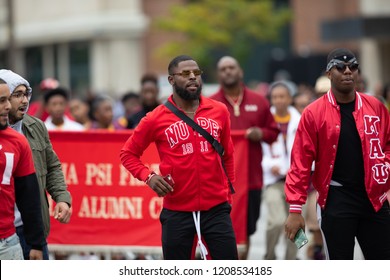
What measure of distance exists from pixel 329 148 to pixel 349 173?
233 millimetres

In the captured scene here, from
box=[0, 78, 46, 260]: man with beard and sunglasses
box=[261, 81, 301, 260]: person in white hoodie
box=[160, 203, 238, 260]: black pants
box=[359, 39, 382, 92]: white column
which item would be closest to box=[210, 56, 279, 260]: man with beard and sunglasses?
box=[261, 81, 301, 260]: person in white hoodie

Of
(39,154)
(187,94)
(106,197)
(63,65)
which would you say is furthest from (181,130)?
(63,65)

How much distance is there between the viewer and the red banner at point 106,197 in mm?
11148

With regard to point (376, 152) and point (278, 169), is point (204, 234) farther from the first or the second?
point (278, 169)

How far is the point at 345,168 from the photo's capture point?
7500mm

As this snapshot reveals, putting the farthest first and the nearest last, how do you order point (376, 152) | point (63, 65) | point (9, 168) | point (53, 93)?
1. point (63, 65)
2. point (53, 93)
3. point (376, 152)
4. point (9, 168)

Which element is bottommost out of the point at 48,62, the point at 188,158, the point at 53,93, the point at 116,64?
the point at 188,158

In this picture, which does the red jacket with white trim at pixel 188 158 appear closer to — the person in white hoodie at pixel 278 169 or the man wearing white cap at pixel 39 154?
the man wearing white cap at pixel 39 154

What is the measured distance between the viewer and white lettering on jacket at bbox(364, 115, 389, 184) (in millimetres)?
7430

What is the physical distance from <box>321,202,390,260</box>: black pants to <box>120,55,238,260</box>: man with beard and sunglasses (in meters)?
0.80

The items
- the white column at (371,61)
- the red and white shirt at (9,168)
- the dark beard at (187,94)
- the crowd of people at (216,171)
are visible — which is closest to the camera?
the red and white shirt at (9,168)

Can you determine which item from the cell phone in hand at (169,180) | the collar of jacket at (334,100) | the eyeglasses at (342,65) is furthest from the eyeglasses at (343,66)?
the cell phone in hand at (169,180)

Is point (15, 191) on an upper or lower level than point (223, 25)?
lower
